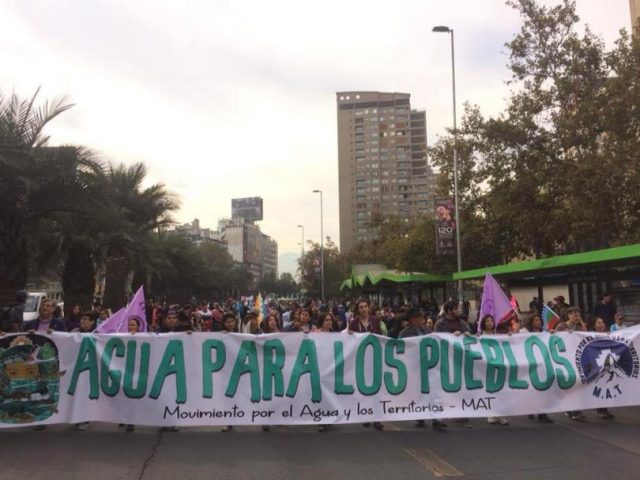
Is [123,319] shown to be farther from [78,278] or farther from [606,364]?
[78,278]

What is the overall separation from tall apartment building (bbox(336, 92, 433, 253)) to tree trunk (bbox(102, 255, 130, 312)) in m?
127

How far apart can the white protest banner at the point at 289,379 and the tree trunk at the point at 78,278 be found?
13.7 meters

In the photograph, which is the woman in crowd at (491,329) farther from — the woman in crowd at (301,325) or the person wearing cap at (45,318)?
the person wearing cap at (45,318)

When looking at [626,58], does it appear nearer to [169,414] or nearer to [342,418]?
[342,418]

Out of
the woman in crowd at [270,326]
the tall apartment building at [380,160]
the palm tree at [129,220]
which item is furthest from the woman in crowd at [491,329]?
the tall apartment building at [380,160]

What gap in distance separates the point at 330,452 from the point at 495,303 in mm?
6575

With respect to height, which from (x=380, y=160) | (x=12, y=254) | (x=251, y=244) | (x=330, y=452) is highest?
(x=380, y=160)

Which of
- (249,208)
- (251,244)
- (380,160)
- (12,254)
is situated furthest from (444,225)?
(251,244)

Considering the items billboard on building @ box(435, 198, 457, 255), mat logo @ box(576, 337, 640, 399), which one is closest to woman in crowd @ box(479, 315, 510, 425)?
mat logo @ box(576, 337, 640, 399)

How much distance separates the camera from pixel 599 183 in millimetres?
18703

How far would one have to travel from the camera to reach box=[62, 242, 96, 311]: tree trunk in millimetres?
20500

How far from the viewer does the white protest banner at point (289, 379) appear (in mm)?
7398

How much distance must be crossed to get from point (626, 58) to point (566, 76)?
6.11 feet

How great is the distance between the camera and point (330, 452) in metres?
6.62
